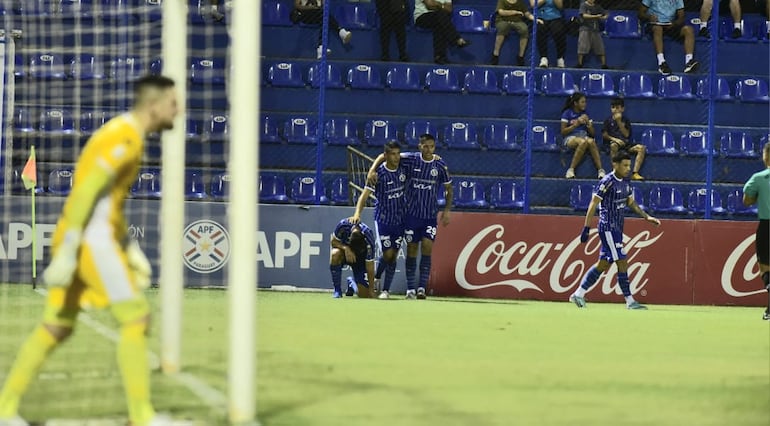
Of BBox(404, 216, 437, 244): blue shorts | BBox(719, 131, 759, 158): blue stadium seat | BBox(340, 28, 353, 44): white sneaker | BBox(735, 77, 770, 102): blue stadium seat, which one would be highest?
BBox(340, 28, 353, 44): white sneaker

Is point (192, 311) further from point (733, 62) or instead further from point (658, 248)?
point (733, 62)

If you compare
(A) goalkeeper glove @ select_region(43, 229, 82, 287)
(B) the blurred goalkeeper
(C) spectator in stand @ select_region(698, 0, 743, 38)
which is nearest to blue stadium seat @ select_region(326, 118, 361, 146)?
(C) spectator in stand @ select_region(698, 0, 743, 38)

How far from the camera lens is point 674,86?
24.1m

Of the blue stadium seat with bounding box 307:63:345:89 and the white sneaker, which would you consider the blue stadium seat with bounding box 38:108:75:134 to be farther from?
the white sneaker

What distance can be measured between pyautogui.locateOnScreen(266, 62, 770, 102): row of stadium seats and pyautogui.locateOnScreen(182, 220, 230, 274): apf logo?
13.0ft

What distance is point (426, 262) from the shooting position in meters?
20.0

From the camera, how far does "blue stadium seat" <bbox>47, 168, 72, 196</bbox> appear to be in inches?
813

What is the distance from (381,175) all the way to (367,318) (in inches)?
186

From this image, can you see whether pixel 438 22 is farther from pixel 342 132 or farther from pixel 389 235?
pixel 389 235

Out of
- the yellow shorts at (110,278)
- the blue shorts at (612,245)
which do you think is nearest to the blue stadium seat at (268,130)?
the blue shorts at (612,245)

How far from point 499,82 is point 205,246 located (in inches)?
256

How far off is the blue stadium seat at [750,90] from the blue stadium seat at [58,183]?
11227 millimetres

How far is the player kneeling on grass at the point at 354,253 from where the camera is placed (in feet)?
63.8

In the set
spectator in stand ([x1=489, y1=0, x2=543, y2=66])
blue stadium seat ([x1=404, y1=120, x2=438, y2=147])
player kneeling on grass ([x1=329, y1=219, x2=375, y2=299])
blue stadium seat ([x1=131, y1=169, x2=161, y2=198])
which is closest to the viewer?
player kneeling on grass ([x1=329, y1=219, x2=375, y2=299])
